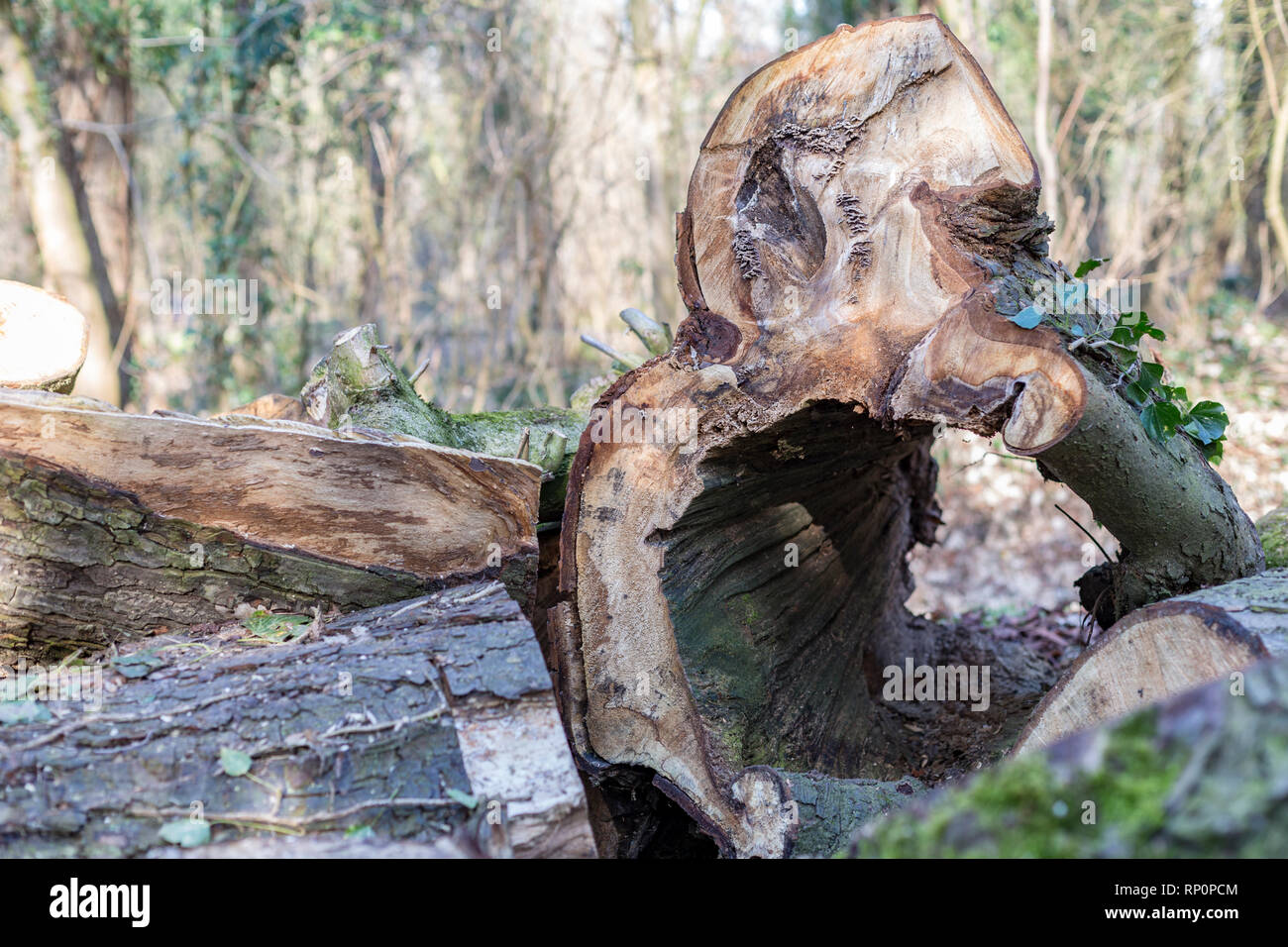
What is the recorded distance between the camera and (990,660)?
136 inches

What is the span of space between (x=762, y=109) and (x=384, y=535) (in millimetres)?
1423

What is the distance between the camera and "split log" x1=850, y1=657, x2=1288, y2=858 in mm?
948

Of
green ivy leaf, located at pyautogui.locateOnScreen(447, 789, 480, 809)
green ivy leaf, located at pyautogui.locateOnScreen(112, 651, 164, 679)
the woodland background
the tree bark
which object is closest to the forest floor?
the woodland background

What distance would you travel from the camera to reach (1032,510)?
6012 millimetres

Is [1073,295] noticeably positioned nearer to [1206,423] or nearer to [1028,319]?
[1028,319]

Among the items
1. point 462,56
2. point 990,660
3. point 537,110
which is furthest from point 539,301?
point 990,660

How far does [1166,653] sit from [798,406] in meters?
0.93

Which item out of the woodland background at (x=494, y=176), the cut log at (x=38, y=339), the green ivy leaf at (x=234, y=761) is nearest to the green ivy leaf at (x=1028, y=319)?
the green ivy leaf at (x=234, y=761)

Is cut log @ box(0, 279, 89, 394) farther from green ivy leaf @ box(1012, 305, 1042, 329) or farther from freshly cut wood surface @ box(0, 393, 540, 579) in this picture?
green ivy leaf @ box(1012, 305, 1042, 329)

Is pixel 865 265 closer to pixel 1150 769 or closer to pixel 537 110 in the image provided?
pixel 1150 769

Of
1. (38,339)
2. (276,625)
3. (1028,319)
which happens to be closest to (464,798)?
(276,625)

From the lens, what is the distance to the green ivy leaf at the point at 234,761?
67.3 inches

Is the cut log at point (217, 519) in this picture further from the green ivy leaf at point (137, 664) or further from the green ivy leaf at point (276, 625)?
the green ivy leaf at point (137, 664)
